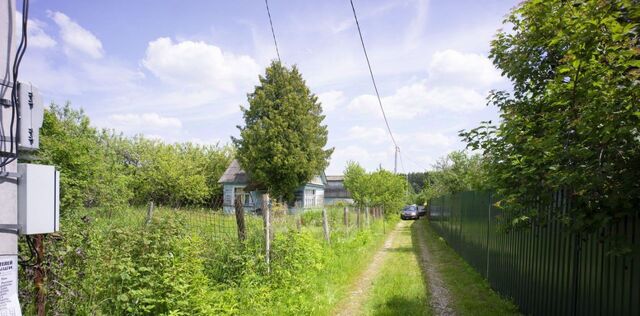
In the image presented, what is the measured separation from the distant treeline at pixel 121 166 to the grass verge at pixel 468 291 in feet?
18.4

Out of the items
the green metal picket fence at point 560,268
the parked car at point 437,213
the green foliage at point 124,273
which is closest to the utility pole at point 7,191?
the green foliage at point 124,273

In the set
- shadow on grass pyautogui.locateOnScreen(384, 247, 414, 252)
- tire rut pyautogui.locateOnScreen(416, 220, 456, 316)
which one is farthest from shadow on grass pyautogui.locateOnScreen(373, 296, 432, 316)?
shadow on grass pyautogui.locateOnScreen(384, 247, 414, 252)

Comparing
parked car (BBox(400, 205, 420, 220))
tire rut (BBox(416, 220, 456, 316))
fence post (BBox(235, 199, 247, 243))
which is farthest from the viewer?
parked car (BBox(400, 205, 420, 220))

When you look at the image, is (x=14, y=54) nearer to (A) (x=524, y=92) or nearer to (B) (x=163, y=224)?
(B) (x=163, y=224)

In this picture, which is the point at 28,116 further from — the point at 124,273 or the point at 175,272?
the point at 175,272

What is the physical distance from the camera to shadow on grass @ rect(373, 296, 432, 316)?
6.14m

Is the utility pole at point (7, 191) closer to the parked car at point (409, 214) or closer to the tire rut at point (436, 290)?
the tire rut at point (436, 290)

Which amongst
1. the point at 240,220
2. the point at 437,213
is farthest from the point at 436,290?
the point at 437,213

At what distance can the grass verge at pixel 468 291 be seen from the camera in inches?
250

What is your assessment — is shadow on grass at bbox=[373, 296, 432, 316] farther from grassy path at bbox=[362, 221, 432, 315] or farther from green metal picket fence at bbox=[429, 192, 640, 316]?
green metal picket fence at bbox=[429, 192, 640, 316]

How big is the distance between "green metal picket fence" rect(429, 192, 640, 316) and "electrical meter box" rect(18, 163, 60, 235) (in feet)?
13.5

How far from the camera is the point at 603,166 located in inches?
125

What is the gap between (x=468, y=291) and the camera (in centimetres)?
775

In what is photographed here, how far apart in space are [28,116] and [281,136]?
96.2 feet
